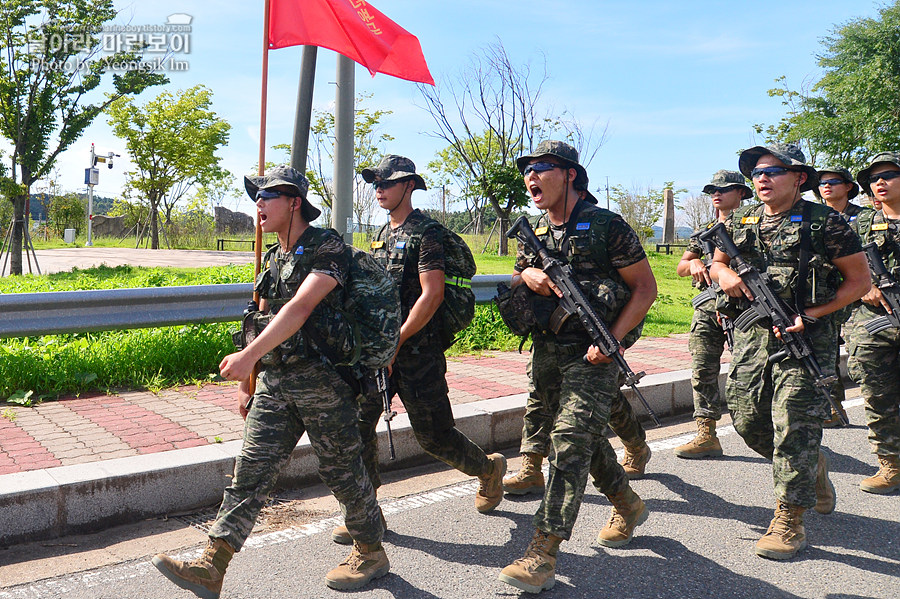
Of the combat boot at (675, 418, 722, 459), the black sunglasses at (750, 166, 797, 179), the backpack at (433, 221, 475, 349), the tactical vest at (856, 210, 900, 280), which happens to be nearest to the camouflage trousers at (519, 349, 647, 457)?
the backpack at (433, 221, 475, 349)

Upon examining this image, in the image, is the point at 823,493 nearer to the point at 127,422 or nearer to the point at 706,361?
the point at 706,361

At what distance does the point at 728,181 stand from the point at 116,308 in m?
4.62

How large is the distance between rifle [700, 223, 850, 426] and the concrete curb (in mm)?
2276

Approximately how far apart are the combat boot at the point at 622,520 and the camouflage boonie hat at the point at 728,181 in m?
2.94

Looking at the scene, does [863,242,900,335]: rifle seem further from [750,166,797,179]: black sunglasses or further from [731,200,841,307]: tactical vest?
[750,166,797,179]: black sunglasses

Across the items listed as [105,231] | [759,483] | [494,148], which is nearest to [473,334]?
[759,483]

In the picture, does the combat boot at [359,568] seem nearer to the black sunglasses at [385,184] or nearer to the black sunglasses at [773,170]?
the black sunglasses at [385,184]

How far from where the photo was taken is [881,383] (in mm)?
4887

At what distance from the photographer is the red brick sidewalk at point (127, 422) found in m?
4.34

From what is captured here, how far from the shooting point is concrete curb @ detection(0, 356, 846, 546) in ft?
11.8

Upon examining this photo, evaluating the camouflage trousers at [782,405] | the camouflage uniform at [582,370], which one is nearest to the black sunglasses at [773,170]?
the camouflage trousers at [782,405]

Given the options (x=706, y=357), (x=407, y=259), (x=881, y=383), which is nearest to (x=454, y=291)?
(x=407, y=259)

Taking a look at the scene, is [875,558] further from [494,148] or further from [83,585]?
[494,148]

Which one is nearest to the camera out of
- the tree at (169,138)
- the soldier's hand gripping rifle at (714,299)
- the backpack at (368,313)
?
the backpack at (368,313)
